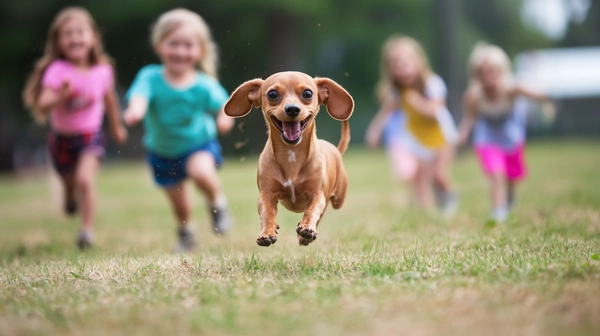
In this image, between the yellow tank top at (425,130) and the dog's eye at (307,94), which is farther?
the yellow tank top at (425,130)

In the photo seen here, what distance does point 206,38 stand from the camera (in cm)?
641

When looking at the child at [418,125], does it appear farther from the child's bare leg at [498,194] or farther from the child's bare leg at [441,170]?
the child's bare leg at [498,194]

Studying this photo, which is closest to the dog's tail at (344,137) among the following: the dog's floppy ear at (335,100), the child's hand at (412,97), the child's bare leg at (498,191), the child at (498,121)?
the dog's floppy ear at (335,100)

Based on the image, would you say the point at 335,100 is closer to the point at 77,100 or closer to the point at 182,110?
the point at 182,110

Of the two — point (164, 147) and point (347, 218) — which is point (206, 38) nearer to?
point (164, 147)

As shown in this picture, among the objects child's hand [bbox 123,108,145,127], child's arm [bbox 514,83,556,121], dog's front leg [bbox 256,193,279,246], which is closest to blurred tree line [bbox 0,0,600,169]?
child's arm [bbox 514,83,556,121]

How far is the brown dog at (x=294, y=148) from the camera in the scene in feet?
12.4

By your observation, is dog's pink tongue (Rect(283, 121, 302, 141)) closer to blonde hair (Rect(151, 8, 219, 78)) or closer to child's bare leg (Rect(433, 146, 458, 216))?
blonde hair (Rect(151, 8, 219, 78))

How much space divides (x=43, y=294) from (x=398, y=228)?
11.0ft

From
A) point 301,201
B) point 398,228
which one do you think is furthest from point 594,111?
point 301,201

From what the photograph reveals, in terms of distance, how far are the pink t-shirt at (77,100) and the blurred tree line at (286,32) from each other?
14114mm

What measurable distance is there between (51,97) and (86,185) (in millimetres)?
870

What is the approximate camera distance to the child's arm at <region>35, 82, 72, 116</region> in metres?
6.38

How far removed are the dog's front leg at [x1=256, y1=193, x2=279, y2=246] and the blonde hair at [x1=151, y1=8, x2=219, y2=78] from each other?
273cm
